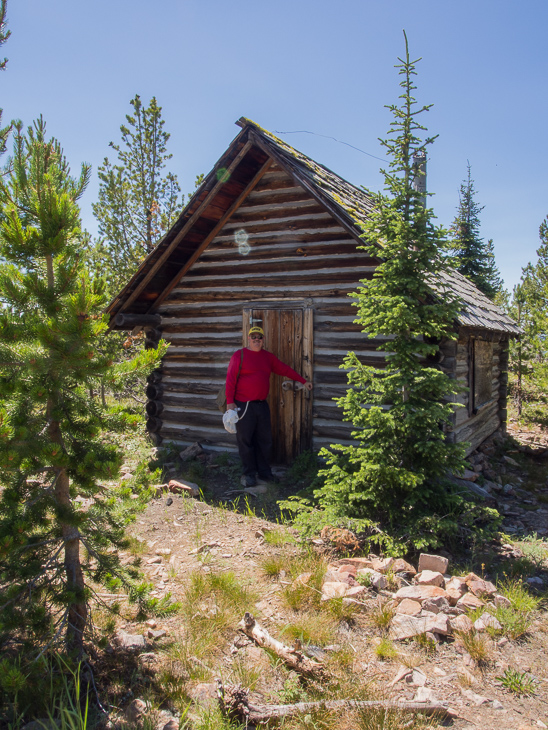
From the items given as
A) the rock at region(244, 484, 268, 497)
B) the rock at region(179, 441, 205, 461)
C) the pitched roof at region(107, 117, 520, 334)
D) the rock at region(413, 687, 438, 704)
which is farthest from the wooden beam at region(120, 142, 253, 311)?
the rock at region(413, 687, 438, 704)

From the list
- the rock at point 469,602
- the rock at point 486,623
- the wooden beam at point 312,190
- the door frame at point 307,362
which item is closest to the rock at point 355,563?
the rock at point 469,602

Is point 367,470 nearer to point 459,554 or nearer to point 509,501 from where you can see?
point 459,554

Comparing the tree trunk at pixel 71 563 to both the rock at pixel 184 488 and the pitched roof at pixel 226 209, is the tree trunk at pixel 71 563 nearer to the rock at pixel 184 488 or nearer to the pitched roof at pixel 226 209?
the rock at pixel 184 488

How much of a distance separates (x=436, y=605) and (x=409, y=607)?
8.5 inches

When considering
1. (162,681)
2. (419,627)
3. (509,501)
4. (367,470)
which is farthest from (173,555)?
(509,501)

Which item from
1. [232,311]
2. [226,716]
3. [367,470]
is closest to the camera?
[226,716]

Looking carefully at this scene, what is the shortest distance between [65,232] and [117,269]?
38.7 ft

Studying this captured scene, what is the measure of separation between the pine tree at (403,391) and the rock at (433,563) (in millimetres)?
376

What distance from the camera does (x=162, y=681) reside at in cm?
318

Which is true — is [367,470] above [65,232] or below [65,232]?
below

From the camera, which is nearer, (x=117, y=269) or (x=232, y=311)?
(x=232, y=311)

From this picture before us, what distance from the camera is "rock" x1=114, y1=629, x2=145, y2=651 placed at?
11.7 ft

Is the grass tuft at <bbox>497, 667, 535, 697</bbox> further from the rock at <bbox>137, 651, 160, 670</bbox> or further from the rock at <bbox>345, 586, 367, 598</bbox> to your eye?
the rock at <bbox>137, 651, 160, 670</bbox>

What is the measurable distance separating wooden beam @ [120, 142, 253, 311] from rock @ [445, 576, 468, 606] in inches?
249
